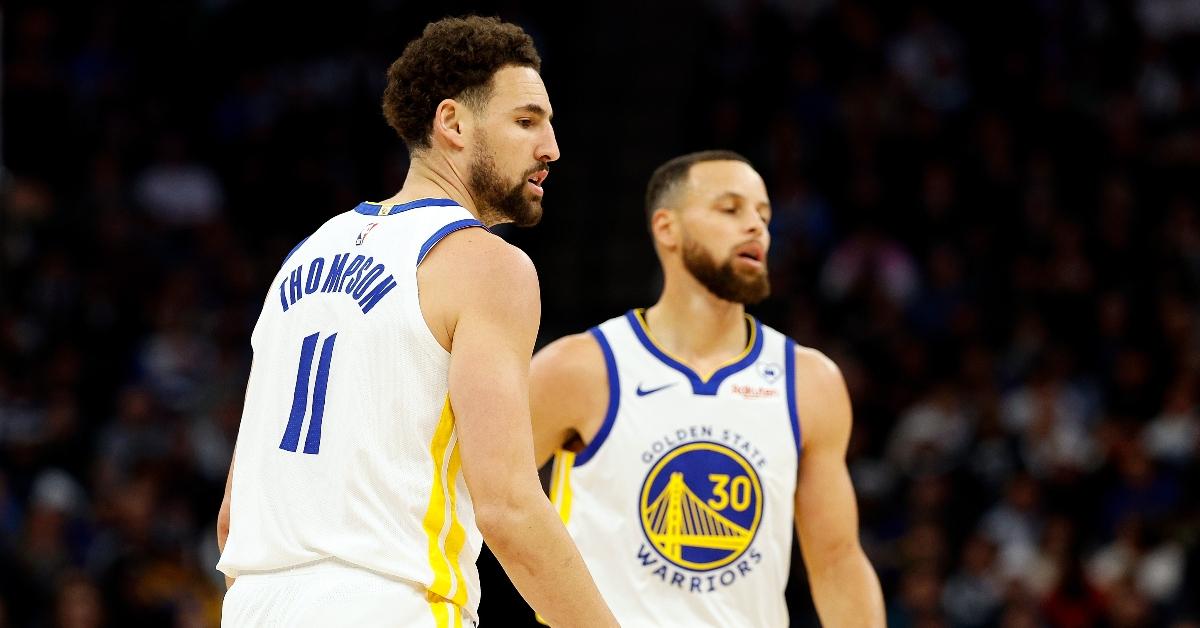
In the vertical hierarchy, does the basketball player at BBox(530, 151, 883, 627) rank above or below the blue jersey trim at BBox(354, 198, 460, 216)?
below

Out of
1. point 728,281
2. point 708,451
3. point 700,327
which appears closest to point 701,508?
point 708,451

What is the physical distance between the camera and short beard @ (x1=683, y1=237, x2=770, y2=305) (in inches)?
230

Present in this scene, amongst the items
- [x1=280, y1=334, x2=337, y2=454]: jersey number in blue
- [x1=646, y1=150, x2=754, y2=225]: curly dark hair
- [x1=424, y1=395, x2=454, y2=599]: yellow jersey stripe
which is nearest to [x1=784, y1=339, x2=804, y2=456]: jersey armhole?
[x1=646, y1=150, x2=754, y2=225]: curly dark hair

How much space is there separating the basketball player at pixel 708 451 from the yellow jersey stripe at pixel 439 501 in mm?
1916

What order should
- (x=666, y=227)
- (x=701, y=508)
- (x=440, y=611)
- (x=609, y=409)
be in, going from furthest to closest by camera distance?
(x=666, y=227), (x=609, y=409), (x=701, y=508), (x=440, y=611)

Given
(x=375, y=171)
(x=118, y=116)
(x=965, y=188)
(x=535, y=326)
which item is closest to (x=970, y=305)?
(x=965, y=188)

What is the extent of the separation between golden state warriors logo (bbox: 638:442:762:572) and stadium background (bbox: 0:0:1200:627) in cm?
465

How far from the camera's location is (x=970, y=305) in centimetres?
1202

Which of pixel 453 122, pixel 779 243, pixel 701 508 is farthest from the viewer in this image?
pixel 779 243

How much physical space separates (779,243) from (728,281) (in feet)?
23.3

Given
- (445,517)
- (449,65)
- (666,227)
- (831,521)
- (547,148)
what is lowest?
(831,521)

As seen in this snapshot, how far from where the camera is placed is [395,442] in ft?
11.7

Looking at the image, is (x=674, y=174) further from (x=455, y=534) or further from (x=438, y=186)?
(x=455, y=534)

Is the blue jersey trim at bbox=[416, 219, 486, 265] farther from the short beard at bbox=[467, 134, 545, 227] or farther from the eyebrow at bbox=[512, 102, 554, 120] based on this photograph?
the eyebrow at bbox=[512, 102, 554, 120]
